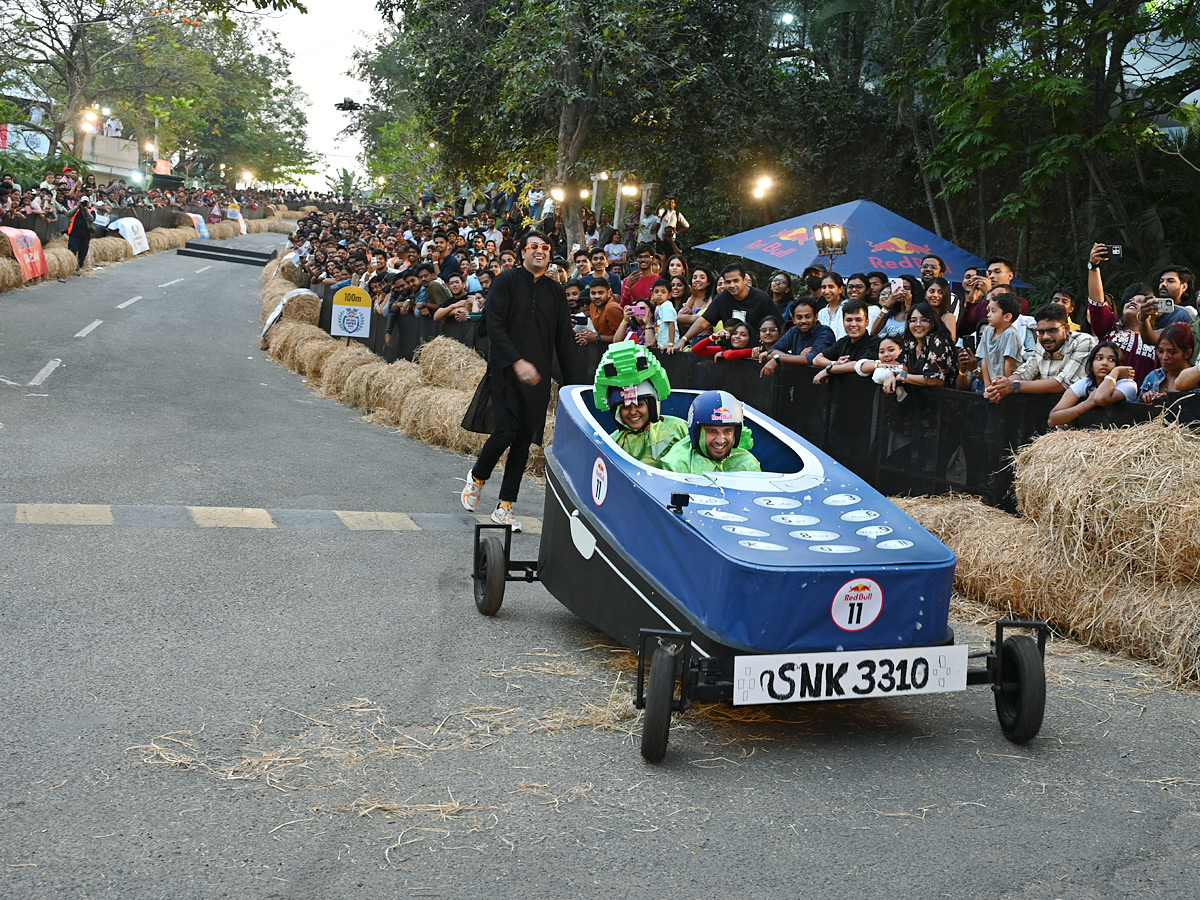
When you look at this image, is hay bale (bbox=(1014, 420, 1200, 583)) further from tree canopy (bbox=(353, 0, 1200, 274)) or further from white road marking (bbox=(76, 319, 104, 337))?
white road marking (bbox=(76, 319, 104, 337))

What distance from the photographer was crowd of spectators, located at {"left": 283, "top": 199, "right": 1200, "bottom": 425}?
6824 millimetres

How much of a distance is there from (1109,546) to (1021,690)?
188cm

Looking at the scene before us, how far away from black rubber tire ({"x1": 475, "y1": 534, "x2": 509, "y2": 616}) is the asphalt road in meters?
0.13

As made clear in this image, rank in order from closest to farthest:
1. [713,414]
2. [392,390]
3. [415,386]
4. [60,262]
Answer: [713,414] < [415,386] < [392,390] < [60,262]

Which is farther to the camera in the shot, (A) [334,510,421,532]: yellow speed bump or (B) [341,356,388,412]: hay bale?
(B) [341,356,388,412]: hay bale

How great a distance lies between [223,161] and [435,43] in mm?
67488

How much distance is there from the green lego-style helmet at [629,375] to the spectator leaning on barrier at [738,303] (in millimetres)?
4214

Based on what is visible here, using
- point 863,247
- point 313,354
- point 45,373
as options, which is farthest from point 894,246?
point 45,373

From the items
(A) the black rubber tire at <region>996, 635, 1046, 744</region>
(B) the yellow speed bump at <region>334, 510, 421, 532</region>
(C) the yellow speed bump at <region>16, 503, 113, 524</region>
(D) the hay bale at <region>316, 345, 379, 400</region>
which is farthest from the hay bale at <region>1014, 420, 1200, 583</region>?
(D) the hay bale at <region>316, 345, 379, 400</region>

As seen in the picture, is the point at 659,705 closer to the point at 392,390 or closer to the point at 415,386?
the point at 415,386

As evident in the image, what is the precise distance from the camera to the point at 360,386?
1473 centimetres

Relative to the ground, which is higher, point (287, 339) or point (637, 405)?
point (637, 405)

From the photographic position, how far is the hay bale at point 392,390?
537 inches

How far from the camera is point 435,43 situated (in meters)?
21.8
